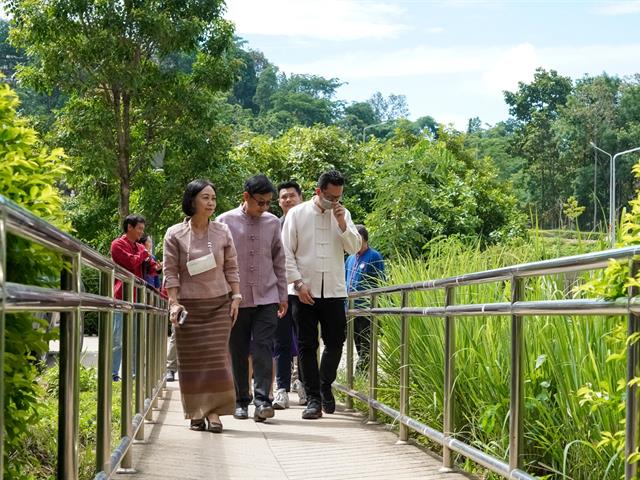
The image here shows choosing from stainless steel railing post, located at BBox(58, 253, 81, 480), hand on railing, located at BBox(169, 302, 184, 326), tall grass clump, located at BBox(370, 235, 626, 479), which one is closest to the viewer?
stainless steel railing post, located at BBox(58, 253, 81, 480)

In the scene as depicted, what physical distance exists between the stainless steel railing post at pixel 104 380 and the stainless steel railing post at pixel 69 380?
0.88m

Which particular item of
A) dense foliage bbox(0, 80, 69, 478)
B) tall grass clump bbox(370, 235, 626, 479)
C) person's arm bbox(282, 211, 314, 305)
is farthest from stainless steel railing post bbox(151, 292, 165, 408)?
dense foliage bbox(0, 80, 69, 478)

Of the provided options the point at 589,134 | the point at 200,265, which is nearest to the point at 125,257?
the point at 200,265

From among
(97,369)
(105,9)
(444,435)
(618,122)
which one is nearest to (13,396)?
(97,369)

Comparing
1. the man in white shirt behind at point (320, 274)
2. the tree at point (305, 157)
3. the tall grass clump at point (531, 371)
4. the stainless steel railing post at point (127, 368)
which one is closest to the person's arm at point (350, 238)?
the man in white shirt behind at point (320, 274)

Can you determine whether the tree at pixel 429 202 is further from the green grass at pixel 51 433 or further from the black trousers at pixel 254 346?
the green grass at pixel 51 433

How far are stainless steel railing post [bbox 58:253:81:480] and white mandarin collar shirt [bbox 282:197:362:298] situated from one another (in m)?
5.60

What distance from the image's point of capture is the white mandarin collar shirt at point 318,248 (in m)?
9.30

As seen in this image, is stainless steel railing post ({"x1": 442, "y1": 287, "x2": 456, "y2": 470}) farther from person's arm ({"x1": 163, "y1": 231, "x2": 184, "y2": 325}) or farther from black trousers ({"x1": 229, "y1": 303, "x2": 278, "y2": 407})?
black trousers ({"x1": 229, "y1": 303, "x2": 278, "y2": 407})

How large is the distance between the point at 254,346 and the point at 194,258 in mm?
1131

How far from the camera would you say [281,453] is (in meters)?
7.03

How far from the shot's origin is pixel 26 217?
106 inches

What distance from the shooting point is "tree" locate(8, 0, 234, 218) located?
2161cm

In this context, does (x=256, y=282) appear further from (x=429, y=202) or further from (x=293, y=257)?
(x=429, y=202)
